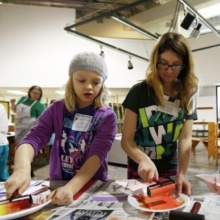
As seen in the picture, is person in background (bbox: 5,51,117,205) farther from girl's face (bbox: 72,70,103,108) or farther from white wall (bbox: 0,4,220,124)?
white wall (bbox: 0,4,220,124)

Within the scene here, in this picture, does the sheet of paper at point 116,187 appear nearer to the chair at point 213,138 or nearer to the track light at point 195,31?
the track light at point 195,31

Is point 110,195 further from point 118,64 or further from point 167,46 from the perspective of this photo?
point 118,64

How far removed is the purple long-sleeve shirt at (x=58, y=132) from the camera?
0.98 metres

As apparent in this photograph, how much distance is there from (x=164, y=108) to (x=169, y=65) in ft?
0.57

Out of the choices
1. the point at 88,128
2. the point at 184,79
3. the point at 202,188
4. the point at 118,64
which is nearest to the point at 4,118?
the point at 88,128

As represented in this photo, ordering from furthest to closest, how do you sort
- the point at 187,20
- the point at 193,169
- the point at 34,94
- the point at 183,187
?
the point at 193,169, the point at 34,94, the point at 187,20, the point at 183,187

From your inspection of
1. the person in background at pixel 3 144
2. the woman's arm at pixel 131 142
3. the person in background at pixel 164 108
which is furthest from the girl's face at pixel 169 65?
the person in background at pixel 3 144

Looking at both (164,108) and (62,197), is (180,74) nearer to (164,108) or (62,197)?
(164,108)

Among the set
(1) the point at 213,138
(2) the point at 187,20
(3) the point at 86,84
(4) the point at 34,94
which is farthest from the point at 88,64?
(1) the point at 213,138

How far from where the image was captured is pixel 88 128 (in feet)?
3.34

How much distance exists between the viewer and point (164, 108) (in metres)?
1.06

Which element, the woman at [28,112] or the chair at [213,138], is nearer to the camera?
the woman at [28,112]

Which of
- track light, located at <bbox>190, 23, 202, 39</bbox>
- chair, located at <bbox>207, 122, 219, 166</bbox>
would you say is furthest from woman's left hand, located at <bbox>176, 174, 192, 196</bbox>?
chair, located at <bbox>207, 122, 219, 166</bbox>

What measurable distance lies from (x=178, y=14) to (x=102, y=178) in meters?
1.98
